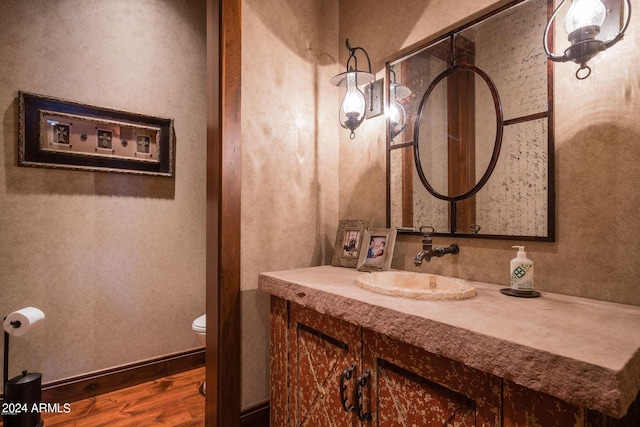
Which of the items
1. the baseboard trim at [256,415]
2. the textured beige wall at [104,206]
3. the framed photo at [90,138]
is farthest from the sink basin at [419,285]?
the framed photo at [90,138]

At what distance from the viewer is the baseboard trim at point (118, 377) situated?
1.99 m

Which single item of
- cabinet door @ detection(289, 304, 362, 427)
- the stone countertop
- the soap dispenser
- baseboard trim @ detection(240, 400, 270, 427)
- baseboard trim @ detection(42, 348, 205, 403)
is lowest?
baseboard trim @ detection(42, 348, 205, 403)

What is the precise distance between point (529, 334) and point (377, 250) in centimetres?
92

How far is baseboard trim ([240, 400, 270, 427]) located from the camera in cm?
157

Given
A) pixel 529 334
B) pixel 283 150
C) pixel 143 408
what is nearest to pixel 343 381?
pixel 529 334

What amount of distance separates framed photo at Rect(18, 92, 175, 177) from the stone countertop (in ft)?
5.96

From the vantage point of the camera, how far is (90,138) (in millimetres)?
2143

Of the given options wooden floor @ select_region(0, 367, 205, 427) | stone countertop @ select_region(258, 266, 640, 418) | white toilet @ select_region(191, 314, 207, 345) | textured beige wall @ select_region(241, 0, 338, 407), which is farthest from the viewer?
white toilet @ select_region(191, 314, 207, 345)

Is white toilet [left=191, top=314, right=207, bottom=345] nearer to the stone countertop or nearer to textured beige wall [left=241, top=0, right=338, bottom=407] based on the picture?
textured beige wall [left=241, top=0, right=338, bottom=407]

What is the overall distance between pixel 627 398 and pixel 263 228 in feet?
4.63

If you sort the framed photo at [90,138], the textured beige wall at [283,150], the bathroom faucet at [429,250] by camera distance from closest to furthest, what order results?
the bathroom faucet at [429,250] < the textured beige wall at [283,150] < the framed photo at [90,138]

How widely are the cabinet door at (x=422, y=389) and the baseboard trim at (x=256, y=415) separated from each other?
0.82 meters

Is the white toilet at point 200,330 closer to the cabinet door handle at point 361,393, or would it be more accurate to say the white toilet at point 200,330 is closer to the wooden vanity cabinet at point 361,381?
the wooden vanity cabinet at point 361,381

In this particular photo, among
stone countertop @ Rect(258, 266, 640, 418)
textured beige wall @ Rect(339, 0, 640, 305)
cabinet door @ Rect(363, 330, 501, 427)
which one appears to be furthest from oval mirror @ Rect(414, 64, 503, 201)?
cabinet door @ Rect(363, 330, 501, 427)
